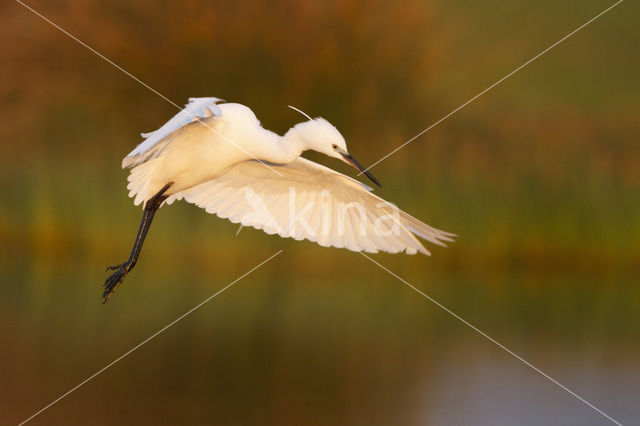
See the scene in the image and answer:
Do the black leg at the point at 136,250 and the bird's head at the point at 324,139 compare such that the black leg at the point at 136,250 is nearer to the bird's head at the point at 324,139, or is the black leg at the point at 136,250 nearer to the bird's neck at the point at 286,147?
the bird's neck at the point at 286,147

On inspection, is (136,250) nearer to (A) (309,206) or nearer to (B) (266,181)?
(B) (266,181)

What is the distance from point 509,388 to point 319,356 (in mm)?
1698

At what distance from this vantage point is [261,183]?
5.34 metres

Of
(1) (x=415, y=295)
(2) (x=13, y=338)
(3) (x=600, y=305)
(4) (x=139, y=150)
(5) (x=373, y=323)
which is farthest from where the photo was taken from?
(1) (x=415, y=295)

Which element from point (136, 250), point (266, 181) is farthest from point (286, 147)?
point (136, 250)

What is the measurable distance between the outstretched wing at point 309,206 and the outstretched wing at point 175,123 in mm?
919

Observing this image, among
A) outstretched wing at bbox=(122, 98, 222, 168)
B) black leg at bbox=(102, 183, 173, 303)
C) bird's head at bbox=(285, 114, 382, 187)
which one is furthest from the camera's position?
black leg at bbox=(102, 183, 173, 303)

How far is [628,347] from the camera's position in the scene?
23.7 ft

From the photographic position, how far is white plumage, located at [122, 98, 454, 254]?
14.8ft

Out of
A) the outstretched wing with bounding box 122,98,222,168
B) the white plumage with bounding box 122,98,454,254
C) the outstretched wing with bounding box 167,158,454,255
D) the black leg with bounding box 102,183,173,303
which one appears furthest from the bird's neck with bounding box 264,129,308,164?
the black leg with bounding box 102,183,173,303

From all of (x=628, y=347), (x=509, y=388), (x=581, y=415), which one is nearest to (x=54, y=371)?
(x=509, y=388)

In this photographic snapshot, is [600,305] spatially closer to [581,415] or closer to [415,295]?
[415,295]

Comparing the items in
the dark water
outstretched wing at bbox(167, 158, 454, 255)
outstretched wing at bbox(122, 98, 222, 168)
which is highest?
outstretched wing at bbox(122, 98, 222, 168)

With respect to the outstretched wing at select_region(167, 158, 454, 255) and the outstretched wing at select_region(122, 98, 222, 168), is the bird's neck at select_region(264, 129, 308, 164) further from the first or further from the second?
the outstretched wing at select_region(122, 98, 222, 168)
